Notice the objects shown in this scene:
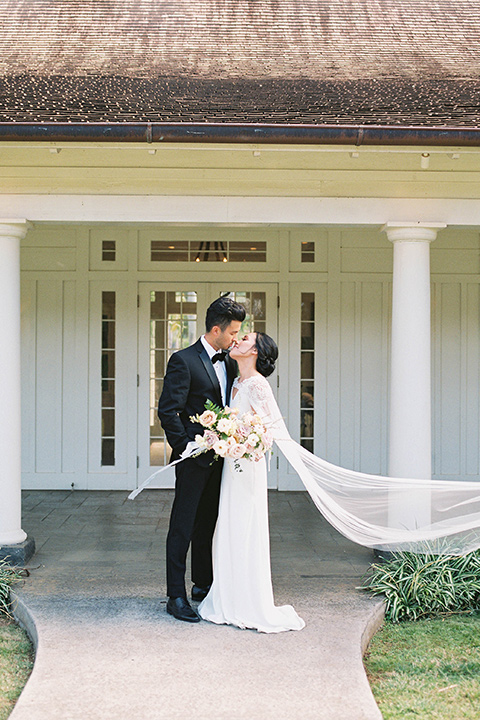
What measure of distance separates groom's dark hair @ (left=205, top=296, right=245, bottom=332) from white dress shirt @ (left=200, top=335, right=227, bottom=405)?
15 centimetres

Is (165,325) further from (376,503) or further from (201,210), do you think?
(376,503)

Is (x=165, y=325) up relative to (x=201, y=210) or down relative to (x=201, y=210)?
down

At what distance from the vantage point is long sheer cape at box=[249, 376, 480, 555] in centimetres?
483

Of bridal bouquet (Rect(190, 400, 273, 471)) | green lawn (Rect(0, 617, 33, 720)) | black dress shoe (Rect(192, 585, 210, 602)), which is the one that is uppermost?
bridal bouquet (Rect(190, 400, 273, 471))

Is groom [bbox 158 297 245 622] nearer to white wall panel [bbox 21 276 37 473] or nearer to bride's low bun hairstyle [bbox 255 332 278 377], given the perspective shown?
bride's low bun hairstyle [bbox 255 332 278 377]

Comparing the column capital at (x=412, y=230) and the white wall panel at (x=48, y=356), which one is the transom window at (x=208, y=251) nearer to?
the white wall panel at (x=48, y=356)

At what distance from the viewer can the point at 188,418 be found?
4.85 meters

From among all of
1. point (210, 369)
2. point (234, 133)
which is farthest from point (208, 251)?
point (210, 369)

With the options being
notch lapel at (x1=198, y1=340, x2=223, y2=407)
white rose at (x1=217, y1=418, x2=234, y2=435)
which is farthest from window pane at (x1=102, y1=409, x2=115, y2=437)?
white rose at (x1=217, y1=418, x2=234, y2=435)

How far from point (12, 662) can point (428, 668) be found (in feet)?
7.94

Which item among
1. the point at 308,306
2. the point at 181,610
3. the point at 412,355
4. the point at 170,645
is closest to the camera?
the point at 170,645

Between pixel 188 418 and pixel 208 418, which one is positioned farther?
pixel 188 418

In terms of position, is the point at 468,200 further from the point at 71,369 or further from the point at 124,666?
the point at 71,369

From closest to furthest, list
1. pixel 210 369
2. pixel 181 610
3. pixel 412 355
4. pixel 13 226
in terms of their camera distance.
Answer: pixel 181 610 → pixel 210 369 → pixel 13 226 → pixel 412 355
